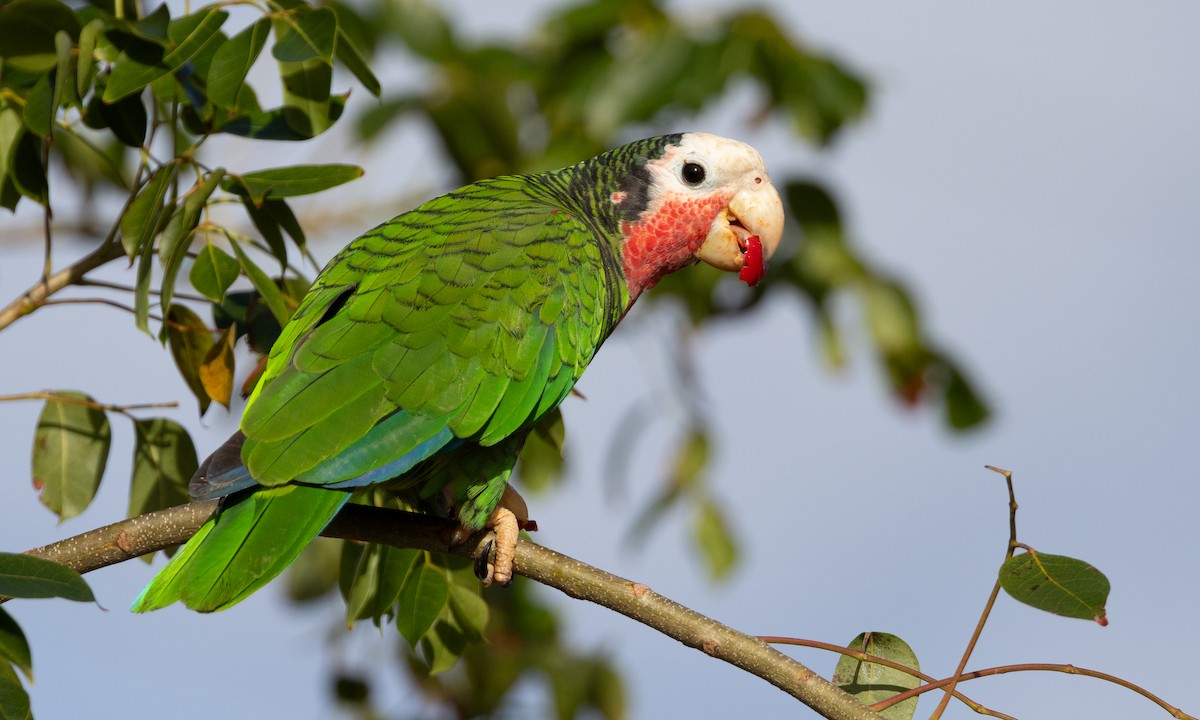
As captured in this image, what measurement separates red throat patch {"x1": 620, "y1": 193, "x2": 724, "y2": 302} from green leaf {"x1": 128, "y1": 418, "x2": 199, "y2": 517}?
3.39 feet

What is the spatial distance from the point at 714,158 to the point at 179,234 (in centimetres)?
124

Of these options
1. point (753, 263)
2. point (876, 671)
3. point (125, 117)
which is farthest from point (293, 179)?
point (876, 671)

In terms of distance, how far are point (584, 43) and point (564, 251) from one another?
5.57 feet

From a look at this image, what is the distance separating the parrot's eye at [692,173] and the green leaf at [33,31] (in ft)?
4.30

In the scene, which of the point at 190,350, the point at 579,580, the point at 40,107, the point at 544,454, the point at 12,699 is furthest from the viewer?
the point at 544,454

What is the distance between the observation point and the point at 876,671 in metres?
2.02

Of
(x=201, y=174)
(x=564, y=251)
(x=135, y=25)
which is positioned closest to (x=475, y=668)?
(x=564, y=251)

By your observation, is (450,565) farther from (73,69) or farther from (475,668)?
(475,668)

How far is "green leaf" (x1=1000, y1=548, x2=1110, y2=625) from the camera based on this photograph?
5.80 feet

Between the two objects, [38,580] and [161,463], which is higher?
[161,463]

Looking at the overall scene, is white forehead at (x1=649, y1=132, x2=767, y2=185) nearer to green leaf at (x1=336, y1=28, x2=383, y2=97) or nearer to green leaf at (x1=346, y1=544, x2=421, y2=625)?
green leaf at (x1=336, y1=28, x2=383, y2=97)

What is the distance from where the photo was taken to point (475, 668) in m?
3.84

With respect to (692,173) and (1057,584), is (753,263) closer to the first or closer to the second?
(692,173)

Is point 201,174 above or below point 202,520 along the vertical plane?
above
